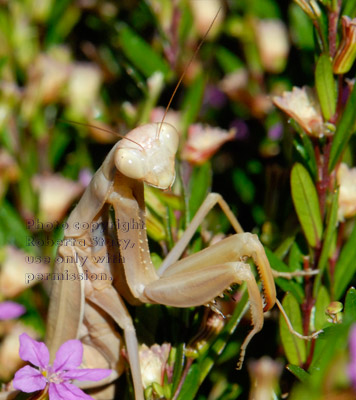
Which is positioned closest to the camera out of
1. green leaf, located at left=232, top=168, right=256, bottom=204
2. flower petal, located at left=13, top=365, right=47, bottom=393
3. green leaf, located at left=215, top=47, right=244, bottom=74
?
flower petal, located at left=13, top=365, right=47, bottom=393

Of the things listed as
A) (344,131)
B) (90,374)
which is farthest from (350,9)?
(90,374)

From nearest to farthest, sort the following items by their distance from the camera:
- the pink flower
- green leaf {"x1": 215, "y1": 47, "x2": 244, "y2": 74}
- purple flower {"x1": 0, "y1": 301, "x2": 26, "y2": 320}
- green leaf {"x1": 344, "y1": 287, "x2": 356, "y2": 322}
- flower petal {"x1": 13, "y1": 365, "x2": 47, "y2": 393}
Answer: green leaf {"x1": 344, "y1": 287, "x2": 356, "y2": 322}, flower petal {"x1": 13, "y1": 365, "x2": 47, "y2": 393}, purple flower {"x1": 0, "y1": 301, "x2": 26, "y2": 320}, the pink flower, green leaf {"x1": 215, "y1": 47, "x2": 244, "y2": 74}

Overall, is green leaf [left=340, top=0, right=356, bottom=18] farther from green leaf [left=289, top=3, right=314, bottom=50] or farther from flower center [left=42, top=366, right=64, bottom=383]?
flower center [left=42, top=366, right=64, bottom=383]

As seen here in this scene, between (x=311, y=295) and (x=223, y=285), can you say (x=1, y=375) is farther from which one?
(x=311, y=295)

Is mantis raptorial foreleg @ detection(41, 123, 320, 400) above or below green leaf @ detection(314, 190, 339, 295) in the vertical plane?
below

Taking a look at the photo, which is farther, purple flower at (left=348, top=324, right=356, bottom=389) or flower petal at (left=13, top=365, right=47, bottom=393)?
flower petal at (left=13, top=365, right=47, bottom=393)

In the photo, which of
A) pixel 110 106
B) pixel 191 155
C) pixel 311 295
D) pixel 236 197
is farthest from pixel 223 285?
pixel 110 106

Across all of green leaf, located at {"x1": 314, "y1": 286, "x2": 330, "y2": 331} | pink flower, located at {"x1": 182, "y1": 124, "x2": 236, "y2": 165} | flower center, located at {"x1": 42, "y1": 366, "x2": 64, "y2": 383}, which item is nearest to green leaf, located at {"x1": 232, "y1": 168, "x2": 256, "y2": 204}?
pink flower, located at {"x1": 182, "y1": 124, "x2": 236, "y2": 165}
